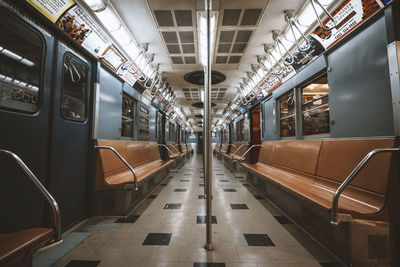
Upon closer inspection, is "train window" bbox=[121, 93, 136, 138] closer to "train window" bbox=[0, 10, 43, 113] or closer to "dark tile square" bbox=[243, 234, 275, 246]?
"train window" bbox=[0, 10, 43, 113]

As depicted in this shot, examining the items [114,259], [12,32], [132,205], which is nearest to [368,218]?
[114,259]

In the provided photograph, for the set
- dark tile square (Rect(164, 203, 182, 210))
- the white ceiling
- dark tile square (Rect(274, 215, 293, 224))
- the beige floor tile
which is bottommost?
dark tile square (Rect(164, 203, 182, 210))

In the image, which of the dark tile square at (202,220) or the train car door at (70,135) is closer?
the train car door at (70,135)

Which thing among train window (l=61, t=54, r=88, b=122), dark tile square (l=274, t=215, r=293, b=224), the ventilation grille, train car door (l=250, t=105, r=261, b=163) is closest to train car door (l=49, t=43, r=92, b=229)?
train window (l=61, t=54, r=88, b=122)

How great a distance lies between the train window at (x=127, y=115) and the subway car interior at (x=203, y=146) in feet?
1.56

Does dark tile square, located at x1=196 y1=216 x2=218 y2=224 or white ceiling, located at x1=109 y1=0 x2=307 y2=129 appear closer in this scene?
dark tile square, located at x1=196 y1=216 x2=218 y2=224

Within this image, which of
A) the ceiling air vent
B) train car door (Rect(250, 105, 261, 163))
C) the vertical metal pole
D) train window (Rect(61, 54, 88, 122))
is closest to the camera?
the vertical metal pole

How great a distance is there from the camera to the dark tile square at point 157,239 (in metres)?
1.68

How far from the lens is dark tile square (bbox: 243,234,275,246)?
167 centimetres

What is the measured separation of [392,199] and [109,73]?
12.7 feet

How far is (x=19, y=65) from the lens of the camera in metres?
1.49

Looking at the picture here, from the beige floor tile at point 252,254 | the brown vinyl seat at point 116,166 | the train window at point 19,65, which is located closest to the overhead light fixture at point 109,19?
the train window at point 19,65

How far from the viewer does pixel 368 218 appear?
1.29m

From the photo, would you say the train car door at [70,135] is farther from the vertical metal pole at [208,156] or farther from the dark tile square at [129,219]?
the vertical metal pole at [208,156]
